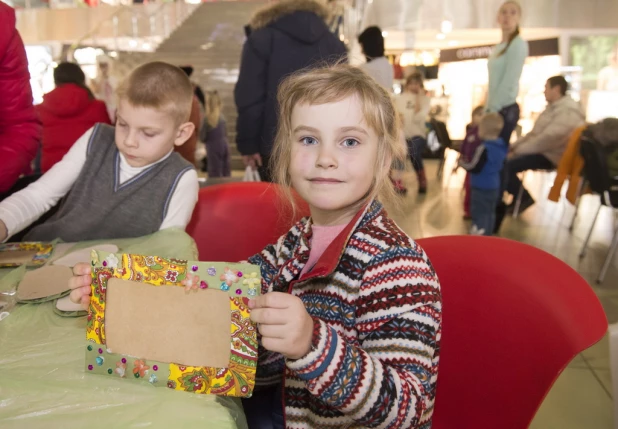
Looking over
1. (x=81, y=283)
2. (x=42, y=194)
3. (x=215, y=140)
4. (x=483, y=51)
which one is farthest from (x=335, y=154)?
(x=483, y=51)

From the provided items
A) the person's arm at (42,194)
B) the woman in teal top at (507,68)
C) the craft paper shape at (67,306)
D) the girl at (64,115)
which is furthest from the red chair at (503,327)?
the woman in teal top at (507,68)

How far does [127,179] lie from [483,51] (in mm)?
9840

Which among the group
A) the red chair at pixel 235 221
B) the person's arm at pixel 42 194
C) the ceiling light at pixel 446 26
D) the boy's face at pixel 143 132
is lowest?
the red chair at pixel 235 221

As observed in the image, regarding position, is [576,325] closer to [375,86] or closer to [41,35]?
[375,86]

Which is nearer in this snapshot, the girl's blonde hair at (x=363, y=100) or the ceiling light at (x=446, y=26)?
the girl's blonde hair at (x=363, y=100)

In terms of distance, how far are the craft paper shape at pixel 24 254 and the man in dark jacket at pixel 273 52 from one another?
1.52m

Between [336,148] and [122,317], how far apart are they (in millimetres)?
475

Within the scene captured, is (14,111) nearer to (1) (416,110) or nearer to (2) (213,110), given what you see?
(2) (213,110)

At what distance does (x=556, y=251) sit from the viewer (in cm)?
420

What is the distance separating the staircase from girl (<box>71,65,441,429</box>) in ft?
23.9

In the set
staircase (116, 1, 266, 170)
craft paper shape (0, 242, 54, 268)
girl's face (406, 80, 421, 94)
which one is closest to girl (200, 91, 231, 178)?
staircase (116, 1, 266, 170)

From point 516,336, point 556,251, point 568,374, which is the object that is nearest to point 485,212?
point 556,251

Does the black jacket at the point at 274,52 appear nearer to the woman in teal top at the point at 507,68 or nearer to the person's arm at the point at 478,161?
the person's arm at the point at 478,161

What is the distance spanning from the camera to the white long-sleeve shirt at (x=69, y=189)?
150 cm
